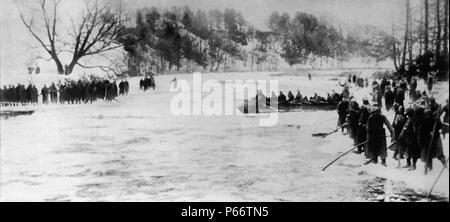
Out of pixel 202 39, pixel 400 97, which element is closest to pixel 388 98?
pixel 400 97

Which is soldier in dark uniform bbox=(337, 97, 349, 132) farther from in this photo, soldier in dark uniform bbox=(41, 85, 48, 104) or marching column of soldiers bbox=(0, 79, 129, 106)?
soldier in dark uniform bbox=(41, 85, 48, 104)

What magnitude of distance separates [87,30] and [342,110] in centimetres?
268

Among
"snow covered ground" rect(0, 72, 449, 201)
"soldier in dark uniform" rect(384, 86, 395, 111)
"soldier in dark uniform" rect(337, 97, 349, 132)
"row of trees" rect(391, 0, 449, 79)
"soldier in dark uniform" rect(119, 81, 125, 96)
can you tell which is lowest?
"snow covered ground" rect(0, 72, 449, 201)

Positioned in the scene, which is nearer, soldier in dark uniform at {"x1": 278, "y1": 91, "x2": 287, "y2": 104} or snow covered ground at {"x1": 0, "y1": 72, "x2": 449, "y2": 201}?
snow covered ground at {"x1": 0, "y1": 72, "x2": 449, "y2": 201}

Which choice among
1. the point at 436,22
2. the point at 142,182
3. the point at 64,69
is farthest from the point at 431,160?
the point at 64,69

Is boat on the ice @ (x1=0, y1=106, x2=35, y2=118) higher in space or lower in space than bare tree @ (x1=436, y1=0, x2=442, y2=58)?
lower

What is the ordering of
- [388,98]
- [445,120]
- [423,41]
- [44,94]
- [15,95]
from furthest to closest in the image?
[44,94] → [15,95] → [388,98] → [423,41] → [445,120]

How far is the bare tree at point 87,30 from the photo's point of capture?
207 inches

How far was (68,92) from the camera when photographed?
5.41 m

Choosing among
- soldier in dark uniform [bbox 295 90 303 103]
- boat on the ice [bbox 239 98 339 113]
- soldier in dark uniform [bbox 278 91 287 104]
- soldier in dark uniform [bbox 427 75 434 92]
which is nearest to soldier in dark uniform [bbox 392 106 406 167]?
soldier in dark uniform [bbox 427 75 434 92]

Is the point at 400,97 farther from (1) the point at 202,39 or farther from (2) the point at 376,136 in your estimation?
(1) the point at 202,39

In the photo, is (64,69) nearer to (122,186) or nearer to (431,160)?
(122,186)

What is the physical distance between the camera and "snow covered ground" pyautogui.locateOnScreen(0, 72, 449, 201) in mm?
4746

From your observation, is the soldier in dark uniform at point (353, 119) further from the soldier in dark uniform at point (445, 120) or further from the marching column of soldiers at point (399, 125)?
the soldier in dark uniform at point (445, 120)
